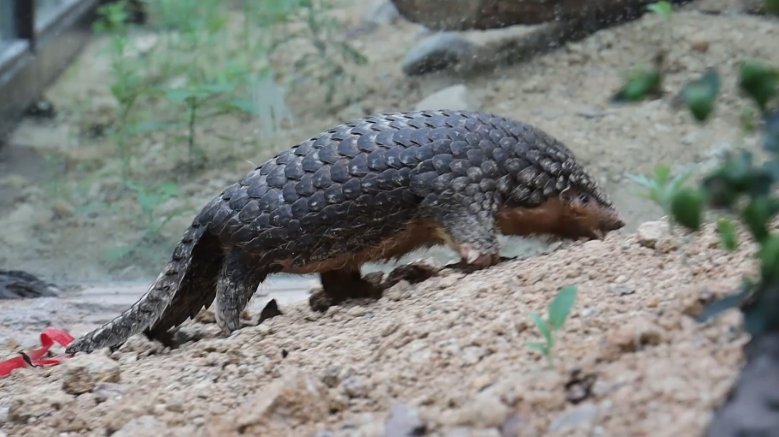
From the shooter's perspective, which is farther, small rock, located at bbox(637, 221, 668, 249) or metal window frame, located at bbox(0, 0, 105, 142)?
metal window frame, located at bbox(0, 0, 105, 142)

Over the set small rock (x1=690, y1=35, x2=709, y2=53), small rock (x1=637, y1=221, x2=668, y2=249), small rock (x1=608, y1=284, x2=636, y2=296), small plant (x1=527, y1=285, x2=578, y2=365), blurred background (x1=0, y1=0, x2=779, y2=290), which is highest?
small plant (x1=527, y1=285, x2=578, y2=365)

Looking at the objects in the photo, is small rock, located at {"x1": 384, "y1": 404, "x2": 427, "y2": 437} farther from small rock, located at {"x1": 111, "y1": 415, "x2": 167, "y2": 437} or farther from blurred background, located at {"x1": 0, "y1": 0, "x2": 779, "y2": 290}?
blurred background, located at {"x1": 0, "y1": 0, "x2": 779, "y2": 290}

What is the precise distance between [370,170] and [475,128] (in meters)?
0.40

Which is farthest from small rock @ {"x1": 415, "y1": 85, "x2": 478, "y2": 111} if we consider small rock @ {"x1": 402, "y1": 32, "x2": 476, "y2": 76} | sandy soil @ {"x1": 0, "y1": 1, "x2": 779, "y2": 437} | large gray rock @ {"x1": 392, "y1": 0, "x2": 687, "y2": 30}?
sandy soil @ {"x1": 0, "y1": 1, "x2": 779, "y2": 437}

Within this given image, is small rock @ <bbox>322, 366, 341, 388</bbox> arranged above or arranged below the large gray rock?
above

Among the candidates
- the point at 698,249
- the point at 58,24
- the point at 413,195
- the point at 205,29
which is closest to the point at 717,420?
the point at 698,249

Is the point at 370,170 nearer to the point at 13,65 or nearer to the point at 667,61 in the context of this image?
the point at 667,61

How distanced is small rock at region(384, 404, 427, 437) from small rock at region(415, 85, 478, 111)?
134 inches

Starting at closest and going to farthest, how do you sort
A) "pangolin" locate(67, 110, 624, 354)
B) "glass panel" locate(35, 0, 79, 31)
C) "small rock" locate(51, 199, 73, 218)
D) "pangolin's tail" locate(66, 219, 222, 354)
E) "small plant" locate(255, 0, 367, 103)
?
"pangolin" locate(67, 110, 624, 354) → "pangolin's tail" locate(66, 219, 222, 354) → "small rock" locate(51, 199, 73, 218) → "small plant" locate(255, 0, 367, 103) → "glass panel" locate(35, 0, 79, 31)

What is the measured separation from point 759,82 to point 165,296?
2040 mm

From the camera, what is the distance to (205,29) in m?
7.11

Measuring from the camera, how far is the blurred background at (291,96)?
4746 mm

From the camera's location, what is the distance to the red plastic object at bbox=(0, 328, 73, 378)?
2.91m

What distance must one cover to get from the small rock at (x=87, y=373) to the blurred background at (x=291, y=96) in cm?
139
